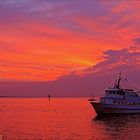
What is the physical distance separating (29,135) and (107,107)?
39.5 meters

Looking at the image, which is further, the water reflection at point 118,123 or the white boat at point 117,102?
the white boat at point 117,102

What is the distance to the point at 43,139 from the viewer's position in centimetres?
5456

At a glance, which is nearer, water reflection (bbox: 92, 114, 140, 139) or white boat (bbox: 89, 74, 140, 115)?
water reflection (bbox: 92, 114, 140, 139)

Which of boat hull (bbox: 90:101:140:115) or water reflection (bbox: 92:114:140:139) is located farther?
boat hull (bbox: 90:101:140:115)

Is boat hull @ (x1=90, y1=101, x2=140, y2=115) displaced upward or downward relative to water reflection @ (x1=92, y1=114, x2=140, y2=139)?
upward

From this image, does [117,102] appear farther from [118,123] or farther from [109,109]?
[118,123]

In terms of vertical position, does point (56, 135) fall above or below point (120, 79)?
below

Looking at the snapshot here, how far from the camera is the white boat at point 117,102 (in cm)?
9481

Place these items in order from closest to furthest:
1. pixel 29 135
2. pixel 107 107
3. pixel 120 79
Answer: pixel 29 135 < pixel 107 107 < pixel 120 79

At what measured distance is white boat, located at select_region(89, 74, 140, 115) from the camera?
94.8m

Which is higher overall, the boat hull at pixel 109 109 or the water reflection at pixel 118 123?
the boat hull at pixel 109 109

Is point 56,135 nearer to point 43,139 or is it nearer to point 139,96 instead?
point 43,139

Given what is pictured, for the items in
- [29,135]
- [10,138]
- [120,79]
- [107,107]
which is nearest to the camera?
[10,138]

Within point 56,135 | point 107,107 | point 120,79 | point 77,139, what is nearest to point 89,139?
point 77,139
